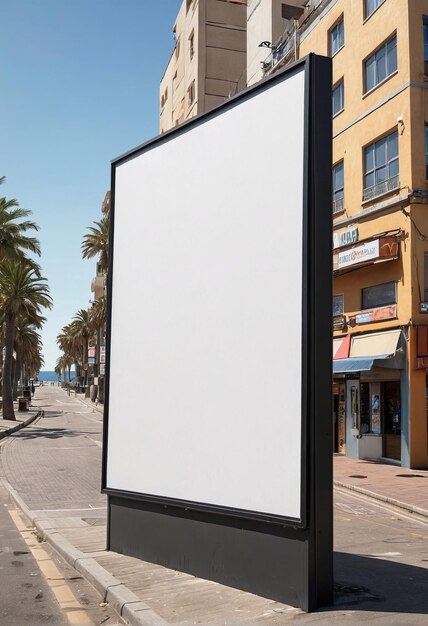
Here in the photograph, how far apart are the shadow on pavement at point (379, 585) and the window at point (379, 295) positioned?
14013mm

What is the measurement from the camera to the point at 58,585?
711 cm

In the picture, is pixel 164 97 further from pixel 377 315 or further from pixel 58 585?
pixel 58 585

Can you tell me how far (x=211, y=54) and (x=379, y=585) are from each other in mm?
44099

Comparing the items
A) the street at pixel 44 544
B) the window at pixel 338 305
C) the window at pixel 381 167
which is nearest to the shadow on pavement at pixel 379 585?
the street at pixel 44 544

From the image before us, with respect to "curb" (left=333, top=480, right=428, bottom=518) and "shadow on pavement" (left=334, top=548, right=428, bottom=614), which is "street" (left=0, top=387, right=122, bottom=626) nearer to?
"shadow on pavement" (left=334, top=548, right=428, bottom=614)

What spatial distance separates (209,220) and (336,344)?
1761 centimetres

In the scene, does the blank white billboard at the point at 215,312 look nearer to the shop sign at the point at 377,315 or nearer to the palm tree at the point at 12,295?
the shop sign at the point at 377,315

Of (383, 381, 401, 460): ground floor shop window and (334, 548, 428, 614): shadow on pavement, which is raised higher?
(383, 381, 401, 460): ground floor shop window

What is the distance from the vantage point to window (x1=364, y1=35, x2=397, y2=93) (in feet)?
70.9

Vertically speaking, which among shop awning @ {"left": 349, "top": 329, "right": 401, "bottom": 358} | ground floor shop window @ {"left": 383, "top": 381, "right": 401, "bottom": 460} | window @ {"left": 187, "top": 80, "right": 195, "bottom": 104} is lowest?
ground floor shop window @ {"left": 383, "top": 381, "right": 401, "bottom": 460}

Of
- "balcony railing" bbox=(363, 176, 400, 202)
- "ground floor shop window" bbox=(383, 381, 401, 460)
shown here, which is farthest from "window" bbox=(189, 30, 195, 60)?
"ground floor shop window" bbox=(383, 381, 401, 460)

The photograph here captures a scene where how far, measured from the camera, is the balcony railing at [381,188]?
2109 centimetres

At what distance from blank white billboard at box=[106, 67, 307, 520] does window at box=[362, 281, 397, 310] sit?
1424 cm

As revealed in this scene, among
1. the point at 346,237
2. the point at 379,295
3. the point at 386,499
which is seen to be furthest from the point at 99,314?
the point at 386,499
